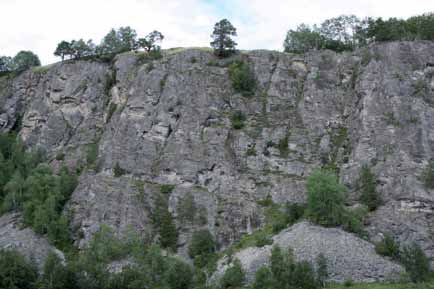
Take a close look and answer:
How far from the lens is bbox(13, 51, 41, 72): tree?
130m

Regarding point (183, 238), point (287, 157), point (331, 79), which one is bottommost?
point (183, 238)

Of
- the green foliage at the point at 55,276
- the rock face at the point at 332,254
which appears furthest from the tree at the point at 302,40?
the green foliage at the point at 55,276

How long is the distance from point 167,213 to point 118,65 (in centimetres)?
3849

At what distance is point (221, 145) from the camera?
316 feet

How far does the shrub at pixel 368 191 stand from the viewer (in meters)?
81.8

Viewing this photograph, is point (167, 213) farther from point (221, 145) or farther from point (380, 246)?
point (380, 246)

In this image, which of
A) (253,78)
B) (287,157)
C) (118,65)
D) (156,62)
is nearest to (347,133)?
(287,157)

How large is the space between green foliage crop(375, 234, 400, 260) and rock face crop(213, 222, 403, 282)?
847mm

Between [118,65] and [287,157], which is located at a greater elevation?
[118,65]

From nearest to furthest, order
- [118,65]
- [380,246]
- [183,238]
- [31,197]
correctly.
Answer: [380,246]
[183,238]
[31,197]
[118,65]

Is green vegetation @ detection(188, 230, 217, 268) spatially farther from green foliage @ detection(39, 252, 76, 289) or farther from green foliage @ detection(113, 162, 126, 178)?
green foliage @ detection(113, 162, 126, 178)

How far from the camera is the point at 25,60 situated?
427ft

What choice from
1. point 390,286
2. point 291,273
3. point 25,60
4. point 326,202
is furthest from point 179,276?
point 25,60

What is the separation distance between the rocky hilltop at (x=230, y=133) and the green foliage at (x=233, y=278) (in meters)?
9.11
